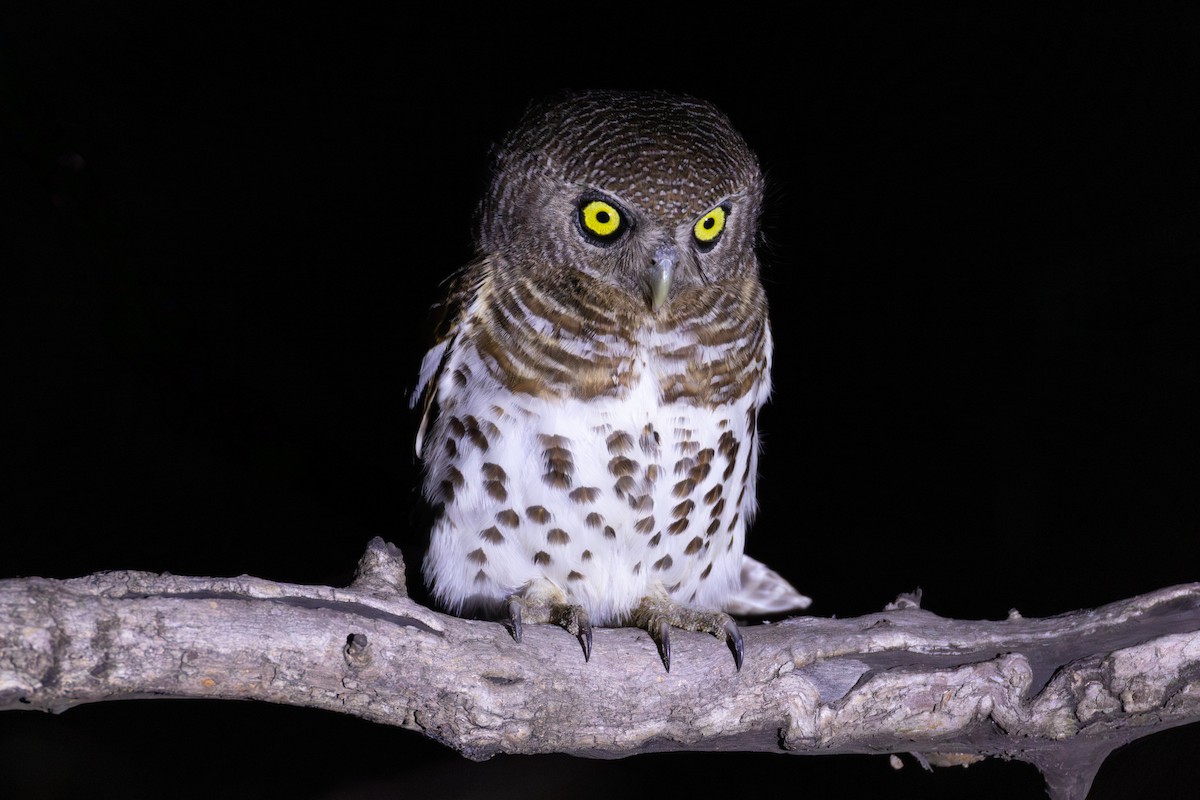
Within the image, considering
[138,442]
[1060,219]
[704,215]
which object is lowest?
[138,442]

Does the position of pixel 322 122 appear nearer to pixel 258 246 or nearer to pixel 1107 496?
pixel 258 246

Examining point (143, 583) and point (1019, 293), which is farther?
point (1019, 293)

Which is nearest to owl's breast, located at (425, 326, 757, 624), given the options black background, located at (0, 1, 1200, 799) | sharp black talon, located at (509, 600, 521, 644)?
sharp black talon, located at (509, 600, 521, 644)

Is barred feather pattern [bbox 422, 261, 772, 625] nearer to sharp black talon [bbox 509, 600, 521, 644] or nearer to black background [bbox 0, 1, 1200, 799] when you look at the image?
sharp black talon [bbox 509, 600, 521, 644]

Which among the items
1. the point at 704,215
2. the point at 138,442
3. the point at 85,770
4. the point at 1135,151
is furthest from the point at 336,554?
the point at 1135,151

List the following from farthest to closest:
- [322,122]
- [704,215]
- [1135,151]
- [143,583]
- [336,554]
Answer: [336,554] → [322,122] → [1135,151] → [704,215] → [143,583]

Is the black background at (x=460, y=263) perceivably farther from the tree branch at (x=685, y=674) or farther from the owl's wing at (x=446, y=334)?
the tree branch at (x=685, y=674)
